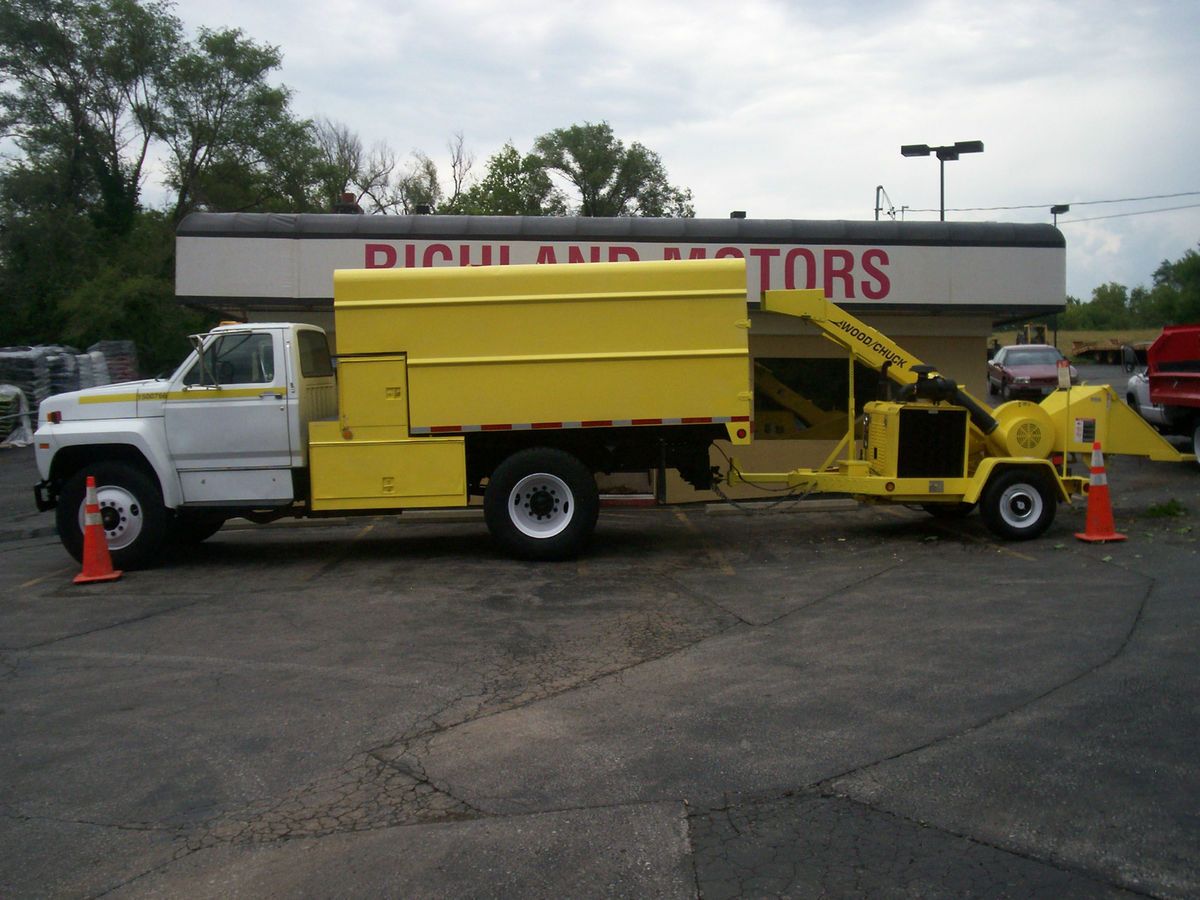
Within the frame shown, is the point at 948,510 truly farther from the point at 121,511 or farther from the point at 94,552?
the point at 94,552

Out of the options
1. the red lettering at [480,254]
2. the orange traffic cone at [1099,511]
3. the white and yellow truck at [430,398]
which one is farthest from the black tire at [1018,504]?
the red lettering at [480,254]

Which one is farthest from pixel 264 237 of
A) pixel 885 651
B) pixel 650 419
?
pixel 885 651

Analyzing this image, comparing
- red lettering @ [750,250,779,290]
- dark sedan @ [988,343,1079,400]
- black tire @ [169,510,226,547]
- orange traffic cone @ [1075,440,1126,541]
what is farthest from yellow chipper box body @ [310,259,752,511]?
dark sedan @ [988,343,1079,400]

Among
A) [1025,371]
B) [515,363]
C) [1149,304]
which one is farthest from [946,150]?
Result: [1149,304]

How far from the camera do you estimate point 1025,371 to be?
28391 mm

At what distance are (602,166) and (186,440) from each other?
1914 inches

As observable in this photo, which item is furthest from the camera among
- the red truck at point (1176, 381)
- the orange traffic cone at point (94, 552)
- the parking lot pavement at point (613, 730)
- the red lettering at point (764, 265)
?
the red truck at point (1176, 381)

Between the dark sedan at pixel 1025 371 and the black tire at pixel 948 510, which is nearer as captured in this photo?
the black tire at pixel 948 510

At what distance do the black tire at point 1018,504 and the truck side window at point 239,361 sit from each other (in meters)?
7.70

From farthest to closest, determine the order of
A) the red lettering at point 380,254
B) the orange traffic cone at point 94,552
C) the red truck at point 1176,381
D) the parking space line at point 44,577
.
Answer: the red truck at point 1176,381 < the red lettering at point 380,254 < the parking space line at point 44,577 < the orange traffic cone at point 94,552

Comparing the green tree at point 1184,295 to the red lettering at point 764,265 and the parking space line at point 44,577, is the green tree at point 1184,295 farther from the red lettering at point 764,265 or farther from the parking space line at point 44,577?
the parking space line at point 44,577

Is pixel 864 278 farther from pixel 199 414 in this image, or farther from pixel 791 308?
pixel 199 414

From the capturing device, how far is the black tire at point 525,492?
11.0m

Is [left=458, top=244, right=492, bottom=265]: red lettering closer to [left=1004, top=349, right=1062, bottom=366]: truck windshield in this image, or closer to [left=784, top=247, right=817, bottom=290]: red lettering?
[left=784, top=247, right=817, bottom=290]: red lettering
